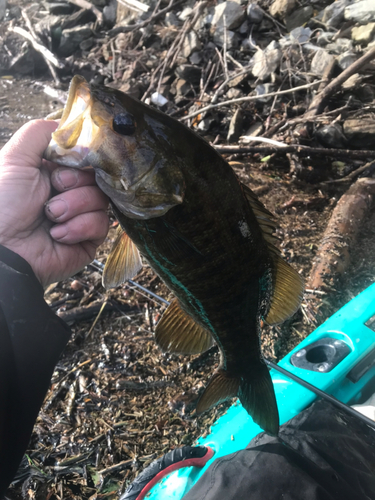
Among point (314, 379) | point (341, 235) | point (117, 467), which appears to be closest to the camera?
point (314, 379)

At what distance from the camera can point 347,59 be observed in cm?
564

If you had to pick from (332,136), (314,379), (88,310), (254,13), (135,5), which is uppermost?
(254,13)

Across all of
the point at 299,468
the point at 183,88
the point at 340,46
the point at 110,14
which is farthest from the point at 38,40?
the point at 299,468

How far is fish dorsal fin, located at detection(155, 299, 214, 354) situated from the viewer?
6.72 ft

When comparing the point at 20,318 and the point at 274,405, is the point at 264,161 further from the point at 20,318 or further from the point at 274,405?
the point at 20,318

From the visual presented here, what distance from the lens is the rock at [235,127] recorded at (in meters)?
5.79

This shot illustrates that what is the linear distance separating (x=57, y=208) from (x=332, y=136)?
458 centimetres

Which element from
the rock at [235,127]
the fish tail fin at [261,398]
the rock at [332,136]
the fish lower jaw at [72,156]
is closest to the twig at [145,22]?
the rock at [235,127]

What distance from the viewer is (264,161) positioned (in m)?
5.39

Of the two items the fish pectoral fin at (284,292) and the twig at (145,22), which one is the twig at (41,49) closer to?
the twig at (145,22)

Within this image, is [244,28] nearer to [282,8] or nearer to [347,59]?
[282,8]

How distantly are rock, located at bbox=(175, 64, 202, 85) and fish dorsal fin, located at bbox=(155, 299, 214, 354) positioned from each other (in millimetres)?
6049

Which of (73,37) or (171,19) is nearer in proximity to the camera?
(171,19)

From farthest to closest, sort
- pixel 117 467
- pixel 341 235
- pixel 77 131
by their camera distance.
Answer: pixel 341 235, pixel 117 467, pixel 77 131
